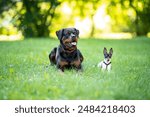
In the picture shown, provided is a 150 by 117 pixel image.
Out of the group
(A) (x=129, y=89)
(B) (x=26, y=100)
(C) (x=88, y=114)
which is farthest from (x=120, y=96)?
(B) (x=26, y=100)

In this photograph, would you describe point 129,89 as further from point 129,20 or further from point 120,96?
point 129,20

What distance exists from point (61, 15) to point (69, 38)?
3035 centimetres

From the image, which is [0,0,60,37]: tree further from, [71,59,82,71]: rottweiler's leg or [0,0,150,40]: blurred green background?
[71,59,82,71]: rottweiler's leg

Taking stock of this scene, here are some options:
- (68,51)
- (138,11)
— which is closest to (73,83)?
(68,51)

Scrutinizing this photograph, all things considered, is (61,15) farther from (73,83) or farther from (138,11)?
(73,83)

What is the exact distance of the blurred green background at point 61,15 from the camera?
33094mm

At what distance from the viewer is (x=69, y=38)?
10656 millimetres

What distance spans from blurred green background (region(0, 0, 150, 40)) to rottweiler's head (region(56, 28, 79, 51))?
21.8 m

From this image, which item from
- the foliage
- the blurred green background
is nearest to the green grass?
the blurred green background

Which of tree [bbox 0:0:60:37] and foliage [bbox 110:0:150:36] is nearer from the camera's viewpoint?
tree [bbox 0:0:60:37]

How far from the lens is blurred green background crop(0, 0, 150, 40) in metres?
33.1

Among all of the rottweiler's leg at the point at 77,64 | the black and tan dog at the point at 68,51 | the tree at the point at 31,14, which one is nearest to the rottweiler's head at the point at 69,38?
the black and tan dog at the point at 68,51

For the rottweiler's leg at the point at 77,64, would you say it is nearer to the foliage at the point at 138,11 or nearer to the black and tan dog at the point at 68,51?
the black and tan dog at the point at 68,51

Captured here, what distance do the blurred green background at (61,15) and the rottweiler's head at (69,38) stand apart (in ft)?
71.7
